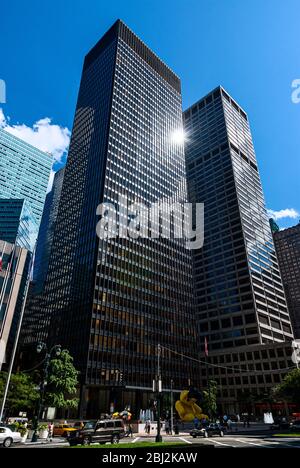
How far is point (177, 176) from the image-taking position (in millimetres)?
130000

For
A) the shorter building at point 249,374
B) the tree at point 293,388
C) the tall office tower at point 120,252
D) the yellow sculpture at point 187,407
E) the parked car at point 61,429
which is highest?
the tall office tower at point 120,252

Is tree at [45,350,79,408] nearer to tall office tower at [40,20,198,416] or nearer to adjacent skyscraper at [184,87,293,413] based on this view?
tall office tower at [40,20,198,416]

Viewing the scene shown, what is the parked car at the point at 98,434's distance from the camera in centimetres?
2681

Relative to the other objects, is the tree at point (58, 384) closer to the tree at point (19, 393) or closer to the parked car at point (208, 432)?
the tree at point (19, 393)

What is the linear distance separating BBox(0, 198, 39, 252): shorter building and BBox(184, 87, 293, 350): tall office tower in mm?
88510

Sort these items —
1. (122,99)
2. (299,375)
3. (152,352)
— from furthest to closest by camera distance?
(122,99) < (152,352) < (299,375)

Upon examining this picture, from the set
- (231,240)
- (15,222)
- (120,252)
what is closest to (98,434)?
(120,252)

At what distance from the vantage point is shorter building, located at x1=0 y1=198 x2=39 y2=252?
16400cm

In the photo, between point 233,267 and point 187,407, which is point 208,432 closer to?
point 187,407

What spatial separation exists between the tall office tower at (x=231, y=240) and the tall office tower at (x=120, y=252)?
1940 cm

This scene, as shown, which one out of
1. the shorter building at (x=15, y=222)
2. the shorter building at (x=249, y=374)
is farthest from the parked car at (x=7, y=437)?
the shorter building at (x=15, y=222)

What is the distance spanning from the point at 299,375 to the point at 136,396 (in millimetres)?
46939

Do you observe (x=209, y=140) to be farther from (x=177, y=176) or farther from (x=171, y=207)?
(x=171, y=207)
